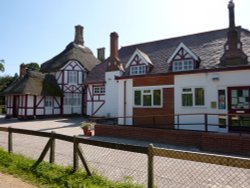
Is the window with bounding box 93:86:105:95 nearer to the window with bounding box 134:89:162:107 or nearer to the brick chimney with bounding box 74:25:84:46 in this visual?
the window with bounding box 134:89:162:107

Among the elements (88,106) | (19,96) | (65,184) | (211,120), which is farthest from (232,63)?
(19,96)

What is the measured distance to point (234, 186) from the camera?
595 cm

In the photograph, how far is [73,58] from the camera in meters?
30.9

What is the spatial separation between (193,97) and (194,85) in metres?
0.74

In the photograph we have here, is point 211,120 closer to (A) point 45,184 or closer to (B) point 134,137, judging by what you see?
(B) point 134,137

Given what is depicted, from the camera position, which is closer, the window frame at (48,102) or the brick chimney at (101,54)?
the window frame at (48,102)

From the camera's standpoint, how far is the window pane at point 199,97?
46.1 ft

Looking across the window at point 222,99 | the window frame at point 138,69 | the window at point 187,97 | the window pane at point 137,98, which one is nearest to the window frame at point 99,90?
the window frame at point 138,69

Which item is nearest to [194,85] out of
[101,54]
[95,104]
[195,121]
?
[195,121]

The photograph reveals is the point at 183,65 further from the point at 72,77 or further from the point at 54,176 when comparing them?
the point at 72,77

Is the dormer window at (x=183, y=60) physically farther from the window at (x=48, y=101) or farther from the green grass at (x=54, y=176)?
the window at (x=48, y=101)

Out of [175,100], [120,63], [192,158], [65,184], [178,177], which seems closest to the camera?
[192,158]

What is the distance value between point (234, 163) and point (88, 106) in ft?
81.9

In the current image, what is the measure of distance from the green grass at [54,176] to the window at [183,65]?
37.7 ft
